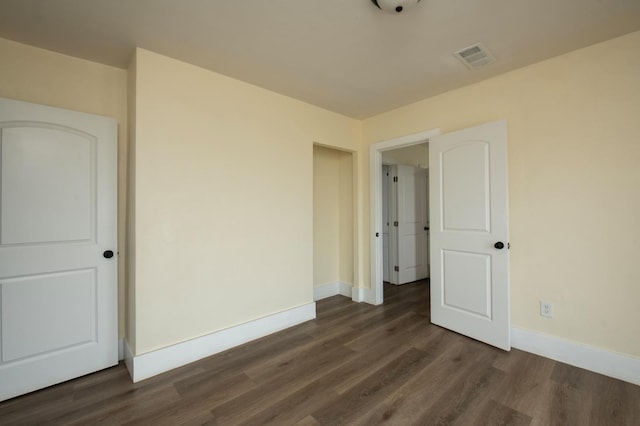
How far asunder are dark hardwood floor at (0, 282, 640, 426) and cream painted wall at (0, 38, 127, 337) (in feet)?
2.29

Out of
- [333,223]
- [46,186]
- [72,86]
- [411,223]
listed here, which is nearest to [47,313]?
[46,186]

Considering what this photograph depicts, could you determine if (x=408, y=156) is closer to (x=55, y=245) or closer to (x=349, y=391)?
(x=349, y=391)

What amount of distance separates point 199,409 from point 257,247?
140cm

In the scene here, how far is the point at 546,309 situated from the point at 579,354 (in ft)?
1.20

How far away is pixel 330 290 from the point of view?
4.05 metres

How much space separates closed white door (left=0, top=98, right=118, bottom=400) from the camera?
73.2 inches

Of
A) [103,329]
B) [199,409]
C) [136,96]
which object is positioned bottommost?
[199,409]

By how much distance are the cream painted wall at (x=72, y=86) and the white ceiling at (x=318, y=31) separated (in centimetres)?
9

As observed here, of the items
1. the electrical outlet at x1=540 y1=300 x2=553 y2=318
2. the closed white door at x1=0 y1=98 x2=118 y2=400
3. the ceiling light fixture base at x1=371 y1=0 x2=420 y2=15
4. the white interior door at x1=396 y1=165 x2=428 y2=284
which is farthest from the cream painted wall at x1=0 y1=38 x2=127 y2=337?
the white interior door at x1=396 y1=165 x2=428 y2=284

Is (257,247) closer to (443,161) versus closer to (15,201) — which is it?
(15,201)

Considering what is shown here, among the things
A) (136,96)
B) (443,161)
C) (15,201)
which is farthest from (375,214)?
(15,201)

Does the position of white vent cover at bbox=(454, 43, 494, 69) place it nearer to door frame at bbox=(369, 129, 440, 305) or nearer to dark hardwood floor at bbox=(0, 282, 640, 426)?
door frame at bbox=(369, 129, 440, 305)

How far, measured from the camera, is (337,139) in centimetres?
355

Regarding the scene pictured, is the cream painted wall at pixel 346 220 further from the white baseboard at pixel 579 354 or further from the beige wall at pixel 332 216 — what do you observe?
the white baseboard at pixel 579 354
